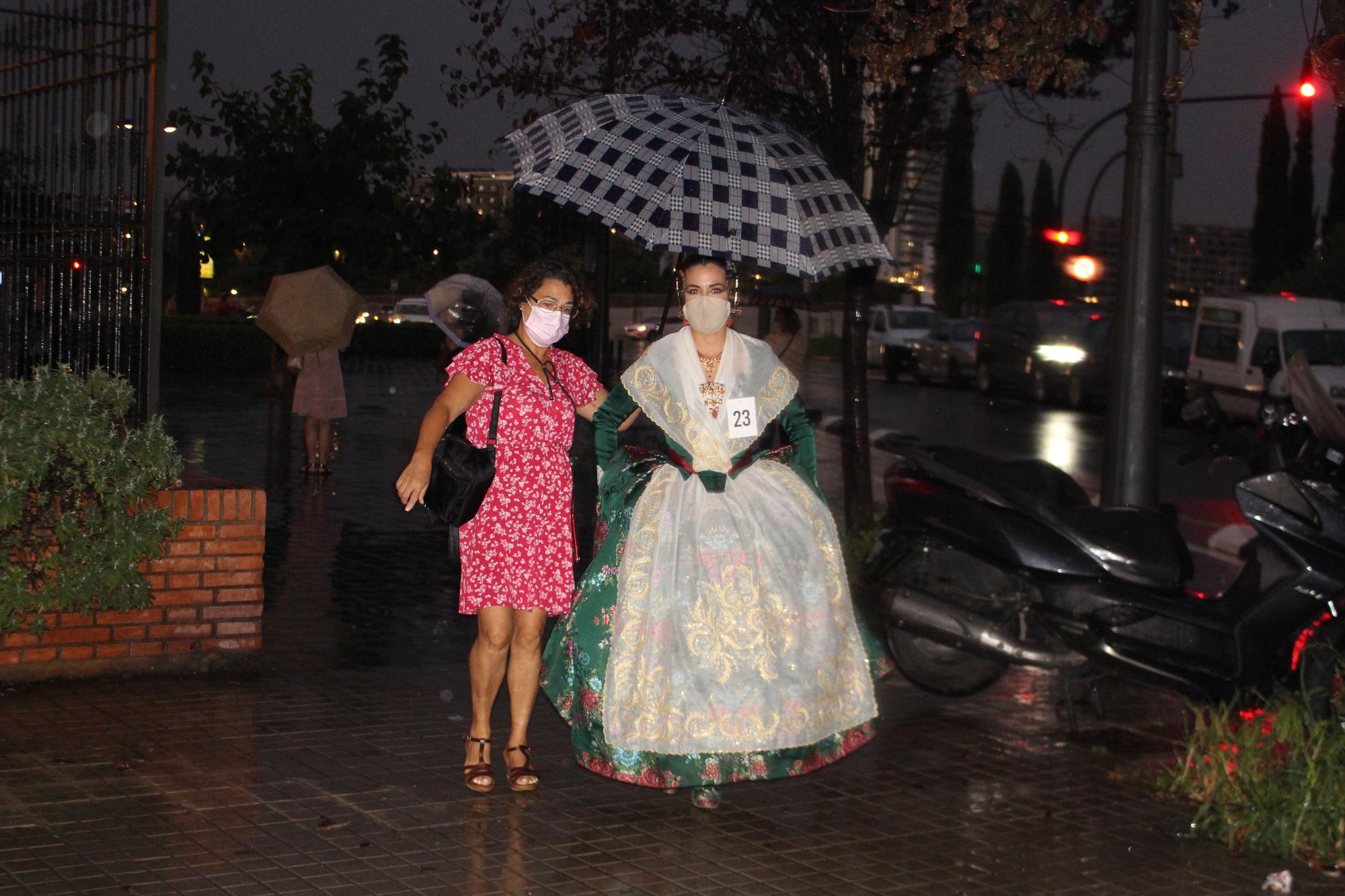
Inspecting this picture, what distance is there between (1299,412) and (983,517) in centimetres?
139

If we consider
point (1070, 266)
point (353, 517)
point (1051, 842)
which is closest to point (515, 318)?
point (1051, 842)

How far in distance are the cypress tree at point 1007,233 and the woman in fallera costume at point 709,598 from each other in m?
73.0

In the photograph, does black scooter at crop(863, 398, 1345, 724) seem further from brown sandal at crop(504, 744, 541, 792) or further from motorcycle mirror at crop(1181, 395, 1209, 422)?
brown sandal at crop(504, 744, 541, 792)

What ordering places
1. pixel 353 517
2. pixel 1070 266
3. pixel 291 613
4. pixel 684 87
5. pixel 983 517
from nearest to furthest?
pixel 983 517 < pixel 291 613 < pixel 684 87 < pixel 353 517 < pixel 1070 266

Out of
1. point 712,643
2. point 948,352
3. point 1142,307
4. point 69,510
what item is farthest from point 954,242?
point 712,643

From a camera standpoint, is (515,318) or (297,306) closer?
(515,318)

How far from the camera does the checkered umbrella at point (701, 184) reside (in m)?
5.80

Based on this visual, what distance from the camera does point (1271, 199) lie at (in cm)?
6550

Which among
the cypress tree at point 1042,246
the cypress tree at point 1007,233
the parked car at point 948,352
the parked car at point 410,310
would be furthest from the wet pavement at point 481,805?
the cypress tree at point 1007,233

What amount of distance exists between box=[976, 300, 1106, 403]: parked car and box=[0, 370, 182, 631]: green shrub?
23690mm

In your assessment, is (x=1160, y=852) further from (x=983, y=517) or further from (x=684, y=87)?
(x=684, y=87)

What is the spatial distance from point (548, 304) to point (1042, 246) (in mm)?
69754

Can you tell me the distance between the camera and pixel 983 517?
670cm

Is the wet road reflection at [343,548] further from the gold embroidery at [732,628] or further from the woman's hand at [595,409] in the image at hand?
the gold embroidery at [732,628]
